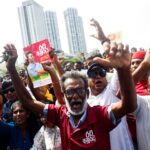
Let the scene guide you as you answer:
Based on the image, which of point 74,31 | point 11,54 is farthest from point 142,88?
point 74,31

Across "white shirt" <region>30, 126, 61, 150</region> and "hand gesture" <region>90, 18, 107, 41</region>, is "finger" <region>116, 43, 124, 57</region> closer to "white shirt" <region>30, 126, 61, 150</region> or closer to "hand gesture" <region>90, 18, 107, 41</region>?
"hand gesture" <region>90, 18, 107, 41</region>

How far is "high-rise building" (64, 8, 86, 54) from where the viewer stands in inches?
4306

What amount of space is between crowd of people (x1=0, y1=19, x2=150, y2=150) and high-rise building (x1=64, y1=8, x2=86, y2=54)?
10201 centimetres

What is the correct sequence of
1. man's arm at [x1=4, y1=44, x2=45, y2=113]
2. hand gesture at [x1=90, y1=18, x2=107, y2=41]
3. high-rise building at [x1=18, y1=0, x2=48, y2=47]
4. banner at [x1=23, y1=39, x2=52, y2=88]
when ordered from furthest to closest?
high-rise building at [x1=18, y1=0, x2=48, y2=47]
banner at [x1=23, y1=39, x2=52, y2=88]
hand gesture at [x1=90, y1=18, x2=107, y2=41]
man's arm at [x1=4, y1=44, x2=45, y2=113]

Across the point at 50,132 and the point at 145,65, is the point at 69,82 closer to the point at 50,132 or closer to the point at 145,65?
the point at 145,65

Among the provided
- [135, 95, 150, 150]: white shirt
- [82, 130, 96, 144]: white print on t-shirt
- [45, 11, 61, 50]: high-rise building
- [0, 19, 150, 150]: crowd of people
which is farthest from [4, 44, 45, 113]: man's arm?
[45, 11, 61, 50]: high-rise building

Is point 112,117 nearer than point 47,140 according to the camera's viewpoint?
Yes

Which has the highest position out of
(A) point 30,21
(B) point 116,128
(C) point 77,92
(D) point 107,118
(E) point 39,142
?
(A) point 30,21

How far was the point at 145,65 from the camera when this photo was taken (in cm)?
373

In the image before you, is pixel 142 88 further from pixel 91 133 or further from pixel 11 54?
pixel 11 54

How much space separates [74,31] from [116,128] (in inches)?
4591

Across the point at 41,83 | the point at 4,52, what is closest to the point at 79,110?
the point at 4,52

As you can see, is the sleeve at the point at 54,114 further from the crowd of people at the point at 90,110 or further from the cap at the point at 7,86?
the cap at the point at 7,86

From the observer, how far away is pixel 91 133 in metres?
3.01
